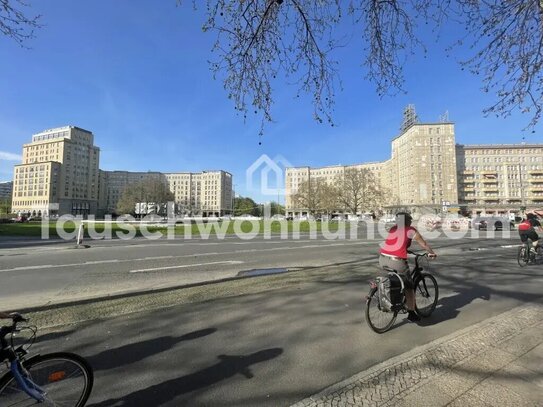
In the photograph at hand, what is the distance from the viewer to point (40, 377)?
2688 millimetres

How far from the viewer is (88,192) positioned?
5655 inches

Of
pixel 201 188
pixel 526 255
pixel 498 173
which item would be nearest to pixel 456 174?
pixel 498 173

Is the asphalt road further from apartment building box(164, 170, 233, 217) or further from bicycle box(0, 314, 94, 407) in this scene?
apartment building box(164, 170, 233, 217)

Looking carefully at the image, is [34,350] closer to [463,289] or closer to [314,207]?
[463,289]

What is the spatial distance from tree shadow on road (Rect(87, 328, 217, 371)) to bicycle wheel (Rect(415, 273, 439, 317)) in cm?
329

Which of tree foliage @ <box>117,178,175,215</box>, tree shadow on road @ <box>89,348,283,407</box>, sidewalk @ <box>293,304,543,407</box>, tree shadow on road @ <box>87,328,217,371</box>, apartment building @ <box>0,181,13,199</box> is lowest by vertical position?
tree shadow on road @ <box>89,348,283,407</box>

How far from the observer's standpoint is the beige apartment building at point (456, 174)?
115 metres

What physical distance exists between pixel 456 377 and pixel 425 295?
2.21 metres

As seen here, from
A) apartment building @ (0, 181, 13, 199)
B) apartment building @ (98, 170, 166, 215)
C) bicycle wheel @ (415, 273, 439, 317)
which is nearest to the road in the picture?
bicycle wheel @ (415, 273, 439, 317)

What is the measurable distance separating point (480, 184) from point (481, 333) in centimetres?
14113


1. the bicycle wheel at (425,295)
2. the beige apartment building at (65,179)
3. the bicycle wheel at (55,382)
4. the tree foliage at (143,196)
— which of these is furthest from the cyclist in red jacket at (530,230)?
the beige apartment building at (65,179)

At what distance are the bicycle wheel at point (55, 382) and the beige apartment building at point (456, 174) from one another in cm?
11248

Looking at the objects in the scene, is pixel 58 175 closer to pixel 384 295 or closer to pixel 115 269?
pixel 115 269

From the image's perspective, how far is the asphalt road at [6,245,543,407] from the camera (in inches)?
125
